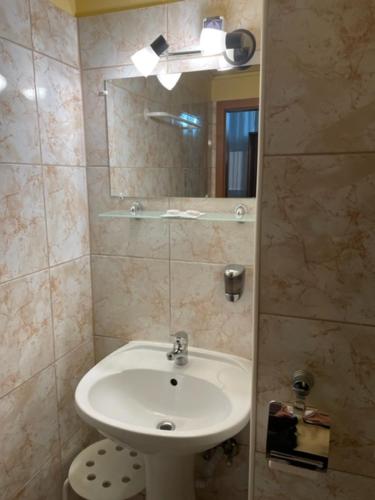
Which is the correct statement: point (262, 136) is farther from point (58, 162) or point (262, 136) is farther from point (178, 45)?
point (58, 162)

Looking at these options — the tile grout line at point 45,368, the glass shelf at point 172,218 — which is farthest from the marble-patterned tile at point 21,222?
the tile grout line at point 45,368

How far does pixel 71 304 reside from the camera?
1.47 m

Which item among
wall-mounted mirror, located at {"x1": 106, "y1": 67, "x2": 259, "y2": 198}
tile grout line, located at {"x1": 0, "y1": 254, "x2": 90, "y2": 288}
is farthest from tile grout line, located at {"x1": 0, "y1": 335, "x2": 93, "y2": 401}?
wall-mounted mirror, located at {"x1": 106, "y1": 67, "x2": 259, "y2": 198}

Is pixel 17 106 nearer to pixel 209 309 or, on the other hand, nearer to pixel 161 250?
pixel 161 250

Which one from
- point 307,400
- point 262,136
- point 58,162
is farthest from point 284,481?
point 58,162

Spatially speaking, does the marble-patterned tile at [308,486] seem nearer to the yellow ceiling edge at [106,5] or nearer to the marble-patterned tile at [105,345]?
the marble-patterned tile at [105,345]

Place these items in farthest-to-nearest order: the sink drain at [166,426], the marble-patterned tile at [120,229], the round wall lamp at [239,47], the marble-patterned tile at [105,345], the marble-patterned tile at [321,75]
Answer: the marble-patterned tile at [105,345], the marble-patterned tile at [120,229], the sink drain at [166,426], the round wall lamp at [239,47], the marble-patterned tile at [321,75]

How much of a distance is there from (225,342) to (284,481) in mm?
651

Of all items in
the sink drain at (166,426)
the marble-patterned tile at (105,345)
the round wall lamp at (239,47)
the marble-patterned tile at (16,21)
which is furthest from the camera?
the marble-patterned tile at (105,345)

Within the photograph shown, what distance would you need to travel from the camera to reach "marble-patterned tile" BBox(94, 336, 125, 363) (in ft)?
5.19

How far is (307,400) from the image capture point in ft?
2.33

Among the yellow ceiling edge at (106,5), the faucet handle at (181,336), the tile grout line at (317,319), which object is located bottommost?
the faucet handle at (181,336)

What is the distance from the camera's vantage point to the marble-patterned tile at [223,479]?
1485 millimetres

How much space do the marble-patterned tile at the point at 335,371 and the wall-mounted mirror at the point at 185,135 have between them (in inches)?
26.5
